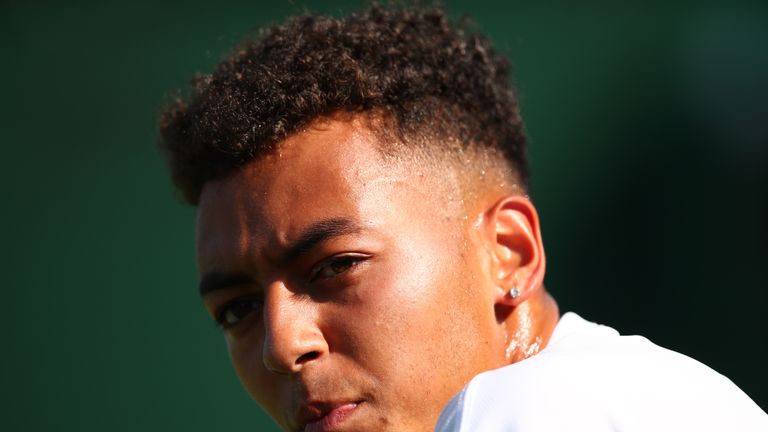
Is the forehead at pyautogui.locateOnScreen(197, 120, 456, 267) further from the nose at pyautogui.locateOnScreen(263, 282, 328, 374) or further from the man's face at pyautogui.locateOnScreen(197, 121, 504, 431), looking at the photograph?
the nose at pyautogui.locateOnScreen(263, 282, 328, 374)

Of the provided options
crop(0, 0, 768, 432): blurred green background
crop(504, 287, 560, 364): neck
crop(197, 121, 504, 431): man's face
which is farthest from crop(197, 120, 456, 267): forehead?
crop(0, 0, 768, 432): blurred green background

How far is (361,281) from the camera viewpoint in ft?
8.43

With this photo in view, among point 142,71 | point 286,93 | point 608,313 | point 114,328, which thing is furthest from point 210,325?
point 286,93

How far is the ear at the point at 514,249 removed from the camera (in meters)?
2.78

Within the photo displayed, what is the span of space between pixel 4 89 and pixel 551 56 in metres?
3.06

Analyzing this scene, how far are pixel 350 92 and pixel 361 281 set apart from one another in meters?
0.58

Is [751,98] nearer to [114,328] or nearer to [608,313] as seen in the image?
[608,313]

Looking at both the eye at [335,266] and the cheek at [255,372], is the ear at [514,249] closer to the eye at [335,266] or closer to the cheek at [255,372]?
the eye at [335,266]

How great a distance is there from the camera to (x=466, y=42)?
339 cm

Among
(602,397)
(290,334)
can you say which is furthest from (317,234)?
(602,397)

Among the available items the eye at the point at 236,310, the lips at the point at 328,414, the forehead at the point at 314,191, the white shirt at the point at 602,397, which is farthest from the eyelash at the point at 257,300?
the white shirt at the point at 602,397

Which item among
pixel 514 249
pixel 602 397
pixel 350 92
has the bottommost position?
pixel 602 397

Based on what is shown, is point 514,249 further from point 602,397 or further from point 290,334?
point 602,397

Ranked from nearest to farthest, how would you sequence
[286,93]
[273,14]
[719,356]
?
[286,93] → [719,356] → [273,14]
